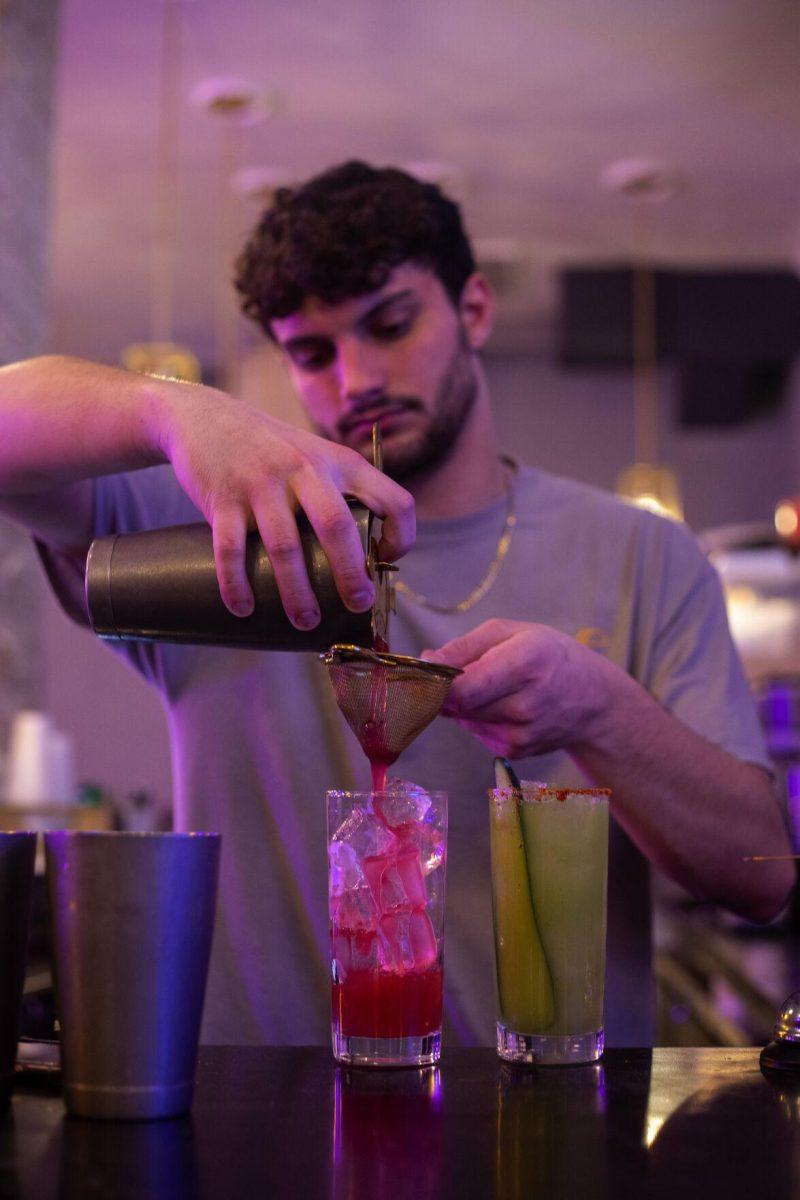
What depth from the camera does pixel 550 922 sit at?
98 centimetres

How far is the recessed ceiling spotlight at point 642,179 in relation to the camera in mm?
5801

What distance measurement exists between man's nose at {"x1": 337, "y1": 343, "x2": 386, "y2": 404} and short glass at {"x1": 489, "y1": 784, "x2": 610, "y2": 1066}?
75 centimetres

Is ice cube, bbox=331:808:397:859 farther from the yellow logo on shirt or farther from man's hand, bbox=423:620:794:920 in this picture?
the yellow logo on shirt

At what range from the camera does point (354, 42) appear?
479cm

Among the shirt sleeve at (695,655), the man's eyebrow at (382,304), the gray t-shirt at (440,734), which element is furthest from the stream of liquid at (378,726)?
the man's eyebrow at (382,304)

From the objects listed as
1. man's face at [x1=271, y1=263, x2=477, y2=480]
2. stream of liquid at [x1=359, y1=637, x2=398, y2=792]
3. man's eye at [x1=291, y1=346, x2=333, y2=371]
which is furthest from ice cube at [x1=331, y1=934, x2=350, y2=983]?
man's eye at [x1=291, y1=346, x2=333, y2=371]

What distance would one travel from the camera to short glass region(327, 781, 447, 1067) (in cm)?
94

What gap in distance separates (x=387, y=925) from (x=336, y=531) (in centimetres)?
29

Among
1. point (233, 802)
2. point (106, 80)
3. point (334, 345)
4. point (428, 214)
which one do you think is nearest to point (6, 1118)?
point (233, 802)

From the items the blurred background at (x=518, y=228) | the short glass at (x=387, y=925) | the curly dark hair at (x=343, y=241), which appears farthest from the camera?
the blurred background at (x=518, y=228)

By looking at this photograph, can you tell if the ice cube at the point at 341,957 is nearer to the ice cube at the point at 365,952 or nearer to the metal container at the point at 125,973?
the ice cube at the point at 365,952

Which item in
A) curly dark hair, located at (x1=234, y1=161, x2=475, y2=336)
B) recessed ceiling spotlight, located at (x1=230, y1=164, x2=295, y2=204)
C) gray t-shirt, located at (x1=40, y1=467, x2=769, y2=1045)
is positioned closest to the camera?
gray t-shirt, located at (x1=40, y1=467, x2=769, y2=1045)

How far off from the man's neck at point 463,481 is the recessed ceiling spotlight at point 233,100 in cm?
384

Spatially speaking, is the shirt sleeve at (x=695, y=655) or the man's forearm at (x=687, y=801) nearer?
the man's forearm at (x=687, y=801)
